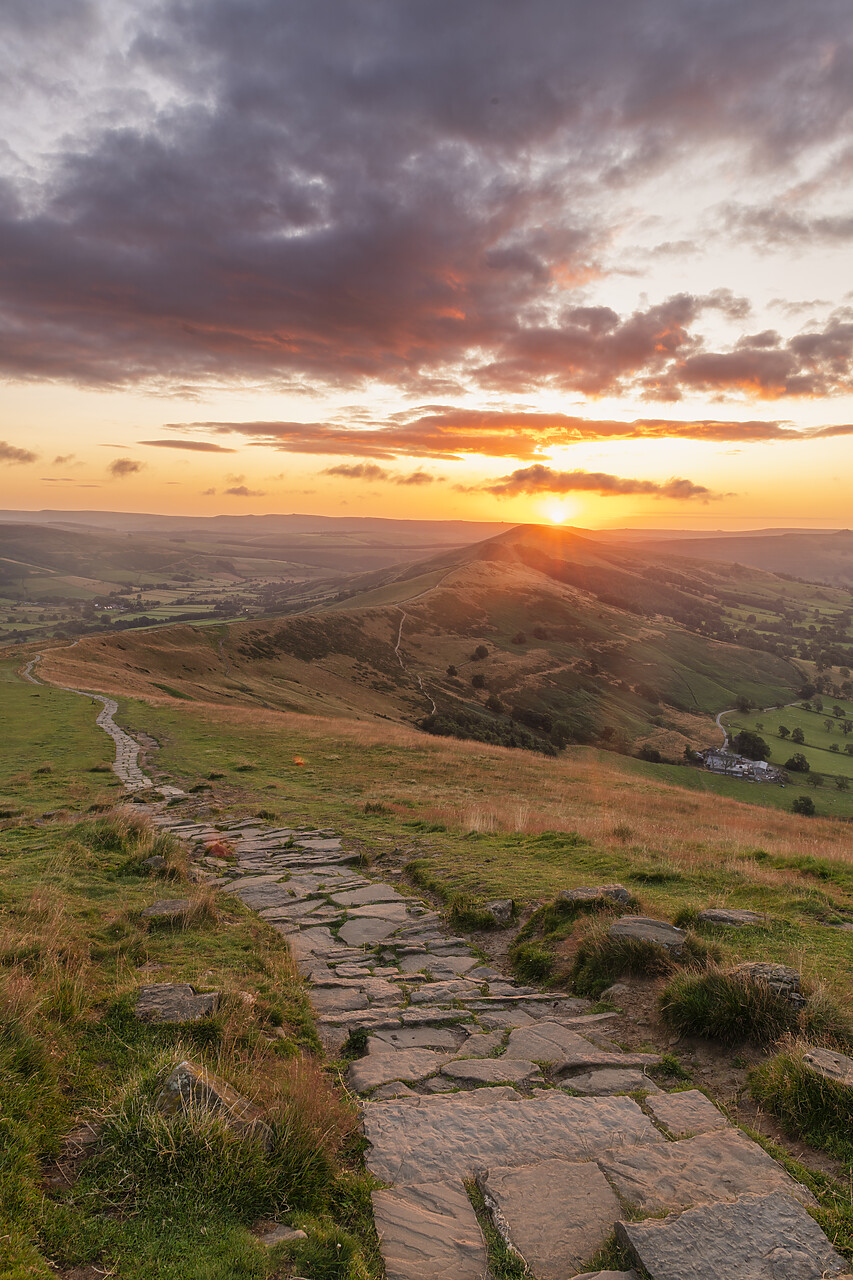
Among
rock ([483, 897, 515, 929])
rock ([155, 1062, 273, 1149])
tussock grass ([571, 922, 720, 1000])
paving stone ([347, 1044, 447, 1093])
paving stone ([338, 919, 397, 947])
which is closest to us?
rock ([155, 1062, 273, 1149])

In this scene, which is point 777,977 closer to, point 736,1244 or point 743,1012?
point 743,1012

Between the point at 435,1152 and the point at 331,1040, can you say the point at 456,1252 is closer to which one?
the point at 435,1152

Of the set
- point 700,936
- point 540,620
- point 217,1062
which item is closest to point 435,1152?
point 217,1062

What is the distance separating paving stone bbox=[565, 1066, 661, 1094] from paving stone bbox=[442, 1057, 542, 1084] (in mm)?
399

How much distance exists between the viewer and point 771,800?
94750 mm

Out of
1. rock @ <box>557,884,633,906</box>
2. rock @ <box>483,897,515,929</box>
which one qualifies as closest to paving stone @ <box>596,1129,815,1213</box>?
rock @ <box>557,884,633,906</box>

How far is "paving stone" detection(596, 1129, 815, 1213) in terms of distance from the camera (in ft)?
14.4

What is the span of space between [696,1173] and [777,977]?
2733 millimetres

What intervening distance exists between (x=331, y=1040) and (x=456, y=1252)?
9.84ft

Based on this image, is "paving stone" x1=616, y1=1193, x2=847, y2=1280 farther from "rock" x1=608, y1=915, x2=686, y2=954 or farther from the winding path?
the winding path

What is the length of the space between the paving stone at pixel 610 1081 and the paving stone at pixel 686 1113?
8.0 inches

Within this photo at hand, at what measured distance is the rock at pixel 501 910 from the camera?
10289 mm

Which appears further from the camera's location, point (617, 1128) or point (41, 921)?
point (41, 921)

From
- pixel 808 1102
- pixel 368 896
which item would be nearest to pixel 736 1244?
pixel 808 1102
